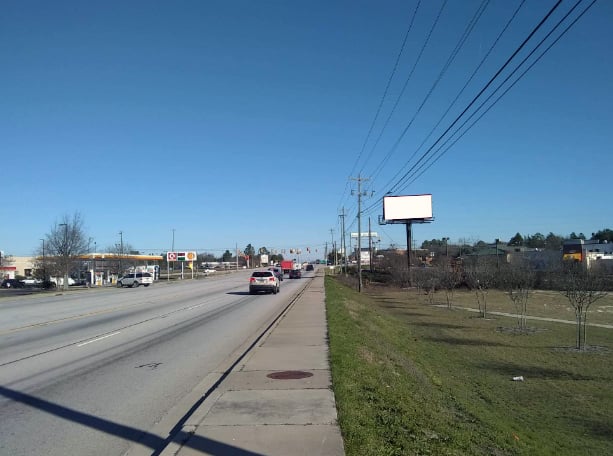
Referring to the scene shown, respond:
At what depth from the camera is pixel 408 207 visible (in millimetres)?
84438

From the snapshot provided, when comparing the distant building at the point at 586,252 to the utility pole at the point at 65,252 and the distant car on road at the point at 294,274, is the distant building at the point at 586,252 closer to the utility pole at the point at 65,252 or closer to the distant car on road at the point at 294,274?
the distant car on road at the point at 294,274

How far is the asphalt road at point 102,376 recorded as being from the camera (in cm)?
663

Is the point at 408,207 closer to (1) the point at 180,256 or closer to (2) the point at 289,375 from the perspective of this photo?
(1) the point at 180,256

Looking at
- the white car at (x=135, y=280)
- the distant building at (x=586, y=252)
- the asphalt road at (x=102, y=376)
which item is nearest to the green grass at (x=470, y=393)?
the asphalt road at (x=102, y=376)

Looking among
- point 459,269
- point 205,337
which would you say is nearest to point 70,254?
point 459,269

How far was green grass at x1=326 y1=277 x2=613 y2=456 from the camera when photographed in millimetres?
6676

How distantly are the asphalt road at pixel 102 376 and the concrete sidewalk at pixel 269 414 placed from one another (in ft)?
1.80

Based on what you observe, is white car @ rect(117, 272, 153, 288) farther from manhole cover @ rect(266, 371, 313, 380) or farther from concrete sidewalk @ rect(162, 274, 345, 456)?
manhole cover @ rect(266, 371, 313, 380)

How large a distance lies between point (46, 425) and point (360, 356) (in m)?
6.75

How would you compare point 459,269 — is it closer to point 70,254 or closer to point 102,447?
point 70,254

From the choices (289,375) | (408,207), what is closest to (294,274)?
(408,207)

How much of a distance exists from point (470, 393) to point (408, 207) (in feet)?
240

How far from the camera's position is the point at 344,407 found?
23.9 feet

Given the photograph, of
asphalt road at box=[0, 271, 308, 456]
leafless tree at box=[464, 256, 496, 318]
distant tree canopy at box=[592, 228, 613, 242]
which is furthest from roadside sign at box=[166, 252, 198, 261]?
distant tree canopy at box=[592, 228, 613, 242]
